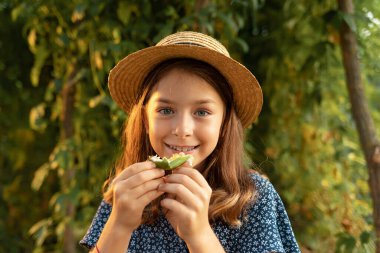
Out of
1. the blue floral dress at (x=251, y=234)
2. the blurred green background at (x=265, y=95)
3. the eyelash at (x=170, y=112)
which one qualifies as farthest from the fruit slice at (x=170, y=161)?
the blurred green background at (x=265, y=95)

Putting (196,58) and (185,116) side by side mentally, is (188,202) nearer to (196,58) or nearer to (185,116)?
(185,116)

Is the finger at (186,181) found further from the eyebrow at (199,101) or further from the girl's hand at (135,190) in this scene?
the eyebrow at (199,101)

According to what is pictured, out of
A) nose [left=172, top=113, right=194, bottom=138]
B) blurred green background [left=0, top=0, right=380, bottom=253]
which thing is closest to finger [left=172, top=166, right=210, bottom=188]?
nose [left=172, top=113, right=194, bottom=138]

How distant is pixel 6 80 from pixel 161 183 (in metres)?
2.14

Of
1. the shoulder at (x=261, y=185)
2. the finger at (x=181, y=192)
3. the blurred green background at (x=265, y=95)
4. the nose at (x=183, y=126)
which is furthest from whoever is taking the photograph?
the blurred green background at (x=265, y=95)

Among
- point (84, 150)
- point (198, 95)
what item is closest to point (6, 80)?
point (84, 150)

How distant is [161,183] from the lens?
1444 millimetres

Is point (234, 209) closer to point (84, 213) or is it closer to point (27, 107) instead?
point (84, 213)

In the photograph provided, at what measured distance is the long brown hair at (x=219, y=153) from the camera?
162 cm

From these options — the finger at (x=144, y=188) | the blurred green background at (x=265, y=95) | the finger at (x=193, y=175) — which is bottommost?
the finger at (x=144, y=188)

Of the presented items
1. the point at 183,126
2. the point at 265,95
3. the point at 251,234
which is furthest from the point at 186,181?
the point at 265,95

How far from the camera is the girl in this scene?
56.8 inches

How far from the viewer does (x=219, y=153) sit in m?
1.74

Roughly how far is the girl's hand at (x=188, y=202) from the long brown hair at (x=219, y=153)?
0.56 feet
